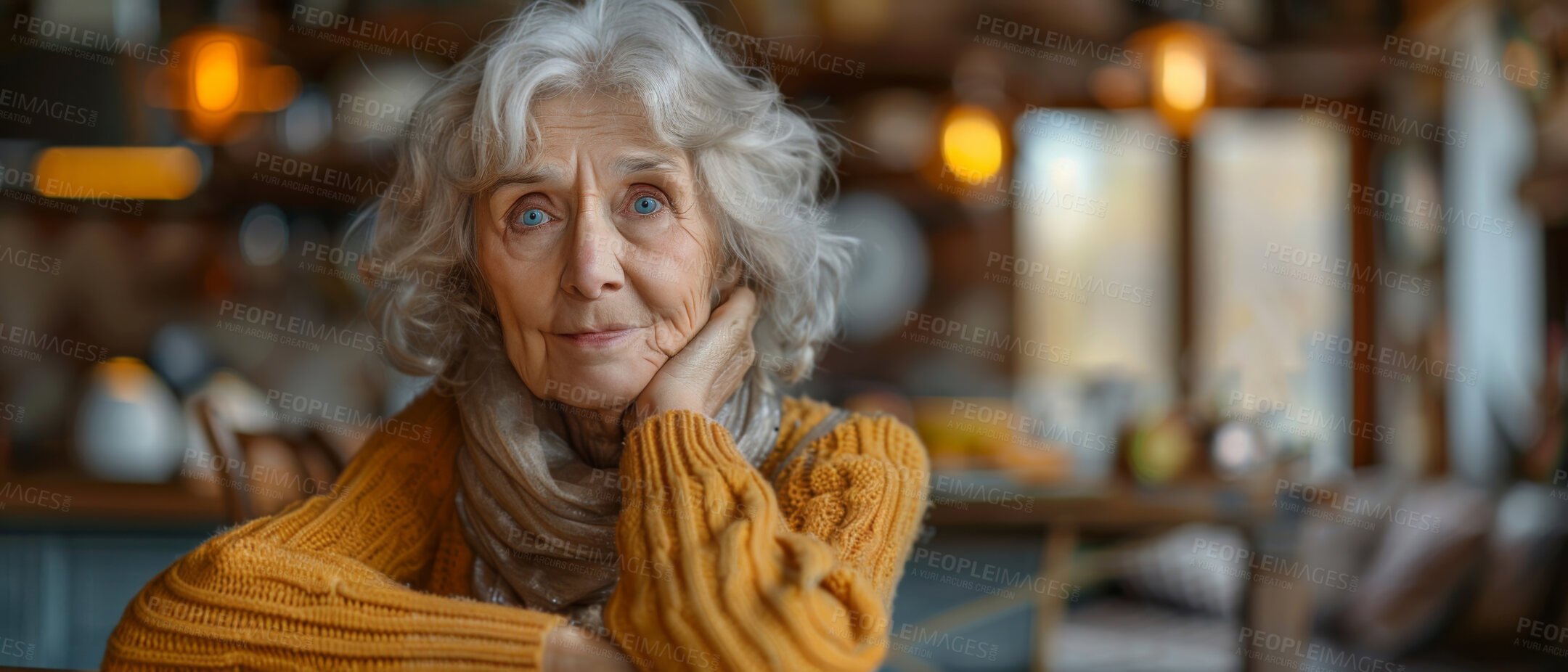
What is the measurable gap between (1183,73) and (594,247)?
232 cm

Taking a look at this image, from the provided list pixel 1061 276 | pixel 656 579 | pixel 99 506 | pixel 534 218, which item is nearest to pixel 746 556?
pixel 656 579

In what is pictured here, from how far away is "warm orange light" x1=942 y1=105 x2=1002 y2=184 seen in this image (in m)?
2.96

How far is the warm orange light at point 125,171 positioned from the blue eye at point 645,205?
313 centimetres

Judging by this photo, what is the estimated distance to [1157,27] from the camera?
275cm

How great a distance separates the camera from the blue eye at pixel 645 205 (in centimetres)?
80

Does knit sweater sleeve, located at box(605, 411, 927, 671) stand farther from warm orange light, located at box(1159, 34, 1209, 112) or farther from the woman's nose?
warm orange light, located at box(1159, 34, 1209, 112)

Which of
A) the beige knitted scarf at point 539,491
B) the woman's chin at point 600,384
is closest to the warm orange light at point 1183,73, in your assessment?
the beige knitted scarf at point 539,491

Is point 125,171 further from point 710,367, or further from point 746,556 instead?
point 746,556

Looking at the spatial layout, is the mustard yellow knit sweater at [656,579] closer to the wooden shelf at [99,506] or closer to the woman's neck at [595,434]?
the woman's neck at [595,434]

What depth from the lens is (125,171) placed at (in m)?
3.40

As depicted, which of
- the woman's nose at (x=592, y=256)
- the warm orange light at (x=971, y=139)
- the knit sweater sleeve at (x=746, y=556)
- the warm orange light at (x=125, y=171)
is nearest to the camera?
the knit sweater sleeve at (x=746, y=556)

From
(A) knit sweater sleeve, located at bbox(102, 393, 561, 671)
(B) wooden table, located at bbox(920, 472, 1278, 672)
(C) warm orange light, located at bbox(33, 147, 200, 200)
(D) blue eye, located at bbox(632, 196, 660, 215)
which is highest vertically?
(D) blue eye, located at bbox(632, 196, 660, 215)

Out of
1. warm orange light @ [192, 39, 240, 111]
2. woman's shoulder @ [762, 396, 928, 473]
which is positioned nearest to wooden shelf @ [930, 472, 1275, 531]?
woman's shoulder @ [762, 396, 928, 473]

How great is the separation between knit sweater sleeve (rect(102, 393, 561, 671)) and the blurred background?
115 centimetres
